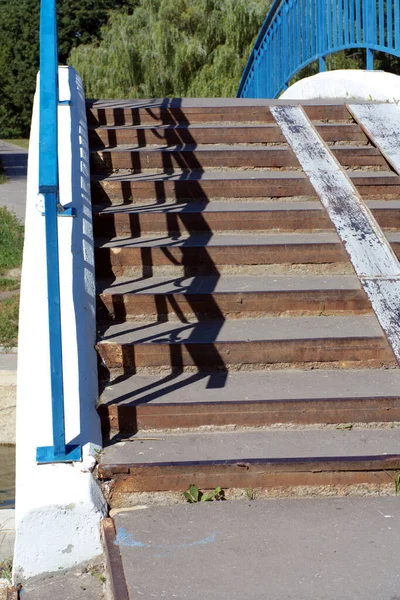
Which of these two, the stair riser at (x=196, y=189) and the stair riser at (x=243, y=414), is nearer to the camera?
the stair riser at (x=243, y=414)

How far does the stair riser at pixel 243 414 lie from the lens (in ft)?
13.0

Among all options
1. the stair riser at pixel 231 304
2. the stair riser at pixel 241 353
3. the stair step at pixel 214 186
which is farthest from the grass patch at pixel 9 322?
the stair riser at pixel 241 353

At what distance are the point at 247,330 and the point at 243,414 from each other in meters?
0.69

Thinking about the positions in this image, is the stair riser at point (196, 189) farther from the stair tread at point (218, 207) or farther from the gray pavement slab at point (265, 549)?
the gray pavement slab at point (265, 549)

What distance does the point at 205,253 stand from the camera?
514 centimetres

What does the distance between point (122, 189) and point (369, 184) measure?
5.80 feet

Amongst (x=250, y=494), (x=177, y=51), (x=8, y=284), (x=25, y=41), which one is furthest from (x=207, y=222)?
(x=25, y=41)

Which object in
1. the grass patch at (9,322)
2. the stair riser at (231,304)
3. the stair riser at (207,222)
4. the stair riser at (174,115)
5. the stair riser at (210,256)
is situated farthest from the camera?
the grass patch at (9,322)

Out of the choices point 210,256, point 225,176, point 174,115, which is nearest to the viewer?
point 210,256

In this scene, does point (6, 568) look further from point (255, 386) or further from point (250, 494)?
point (255, 386)

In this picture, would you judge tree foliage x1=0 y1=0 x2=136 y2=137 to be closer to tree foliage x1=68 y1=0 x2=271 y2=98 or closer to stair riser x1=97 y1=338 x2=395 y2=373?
tree foliage x1=68 y1=0 x2=271 y2=98

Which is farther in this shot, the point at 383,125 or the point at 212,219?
the point at 383,125

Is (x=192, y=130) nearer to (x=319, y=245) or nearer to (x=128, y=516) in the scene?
(x=319, y=245)

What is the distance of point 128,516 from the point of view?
348 cm
